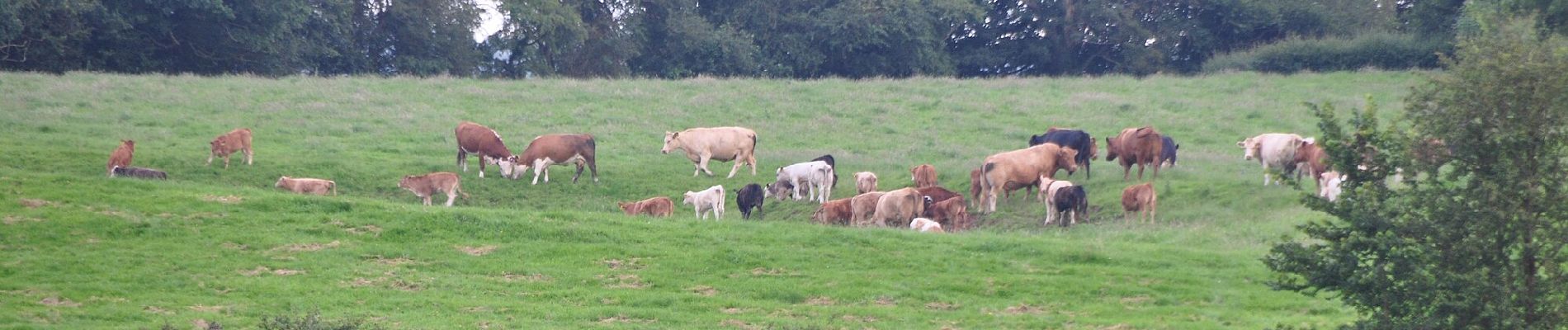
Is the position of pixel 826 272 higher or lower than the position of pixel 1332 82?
lower

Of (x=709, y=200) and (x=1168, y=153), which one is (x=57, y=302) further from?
(x=1168, y=153)

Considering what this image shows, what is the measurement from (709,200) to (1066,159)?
6.75m

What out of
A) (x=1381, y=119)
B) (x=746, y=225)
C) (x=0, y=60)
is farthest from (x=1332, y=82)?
(x=0, y=60)

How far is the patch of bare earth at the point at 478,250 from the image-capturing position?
829 inches

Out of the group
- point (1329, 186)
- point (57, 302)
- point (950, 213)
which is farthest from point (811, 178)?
point (57, 302)

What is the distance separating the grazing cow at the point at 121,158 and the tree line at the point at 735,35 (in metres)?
25.3

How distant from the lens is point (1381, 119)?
131 ft

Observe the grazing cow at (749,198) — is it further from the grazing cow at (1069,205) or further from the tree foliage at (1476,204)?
the tree foliage at (1476,204)

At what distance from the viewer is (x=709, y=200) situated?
88.6ft

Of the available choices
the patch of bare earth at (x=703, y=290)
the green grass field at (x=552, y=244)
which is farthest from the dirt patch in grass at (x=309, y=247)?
the patch of bare earth at (x=703, y=290)

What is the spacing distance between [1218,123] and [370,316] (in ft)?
93.1

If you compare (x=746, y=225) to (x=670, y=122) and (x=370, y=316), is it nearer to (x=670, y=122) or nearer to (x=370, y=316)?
(x=370, y=316)

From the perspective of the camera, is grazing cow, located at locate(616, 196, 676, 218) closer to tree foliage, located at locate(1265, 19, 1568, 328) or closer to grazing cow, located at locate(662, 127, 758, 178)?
grazing cow, located at locate(662, 127, 758, 178)

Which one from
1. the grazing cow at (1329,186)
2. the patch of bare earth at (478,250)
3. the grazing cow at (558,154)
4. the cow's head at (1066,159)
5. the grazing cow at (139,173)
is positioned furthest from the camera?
the grazing cow at (558,154)
